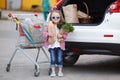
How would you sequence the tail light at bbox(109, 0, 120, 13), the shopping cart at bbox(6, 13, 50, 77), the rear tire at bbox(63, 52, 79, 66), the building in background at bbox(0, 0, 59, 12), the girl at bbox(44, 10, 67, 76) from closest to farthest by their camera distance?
the tail light at bbox(109, 0, 120, 13)
the girl at bbox(44, 10, 67, 76)
the shopping cart at bbox(6, 13, 50, 77)
the rear tire at bbox(63, 52, 79, 66)
the building in background at bbox(0, 0, 59, 12)

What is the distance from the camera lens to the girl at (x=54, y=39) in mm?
8656

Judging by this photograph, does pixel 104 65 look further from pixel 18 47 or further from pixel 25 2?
pixel 25 2

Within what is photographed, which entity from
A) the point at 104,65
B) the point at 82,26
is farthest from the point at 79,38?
the point at 104,65

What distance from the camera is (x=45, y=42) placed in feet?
29.0

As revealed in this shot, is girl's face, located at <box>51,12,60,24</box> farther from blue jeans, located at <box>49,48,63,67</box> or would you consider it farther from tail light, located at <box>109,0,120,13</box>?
tail light, located at <box>109,0,120,13</box>

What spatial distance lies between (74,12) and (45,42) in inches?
36.1

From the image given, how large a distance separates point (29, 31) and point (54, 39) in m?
0.53

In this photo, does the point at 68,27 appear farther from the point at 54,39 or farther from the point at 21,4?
the point at 21,4

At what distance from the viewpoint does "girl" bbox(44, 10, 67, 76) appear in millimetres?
8656

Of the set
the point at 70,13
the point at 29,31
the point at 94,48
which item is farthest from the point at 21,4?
the point at 94,48

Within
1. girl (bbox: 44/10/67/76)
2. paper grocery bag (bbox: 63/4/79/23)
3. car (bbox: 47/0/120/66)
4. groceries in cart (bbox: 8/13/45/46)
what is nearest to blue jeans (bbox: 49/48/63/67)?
girl (bbox: 44/10/67/76)

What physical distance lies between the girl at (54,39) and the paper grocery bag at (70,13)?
284 mm

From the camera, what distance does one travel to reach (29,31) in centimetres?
883

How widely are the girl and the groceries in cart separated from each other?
213 millimetres
